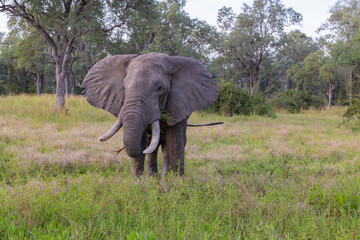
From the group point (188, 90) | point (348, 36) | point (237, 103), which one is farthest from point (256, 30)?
point (188, 90)

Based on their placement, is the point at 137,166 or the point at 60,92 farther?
the point at 60,92

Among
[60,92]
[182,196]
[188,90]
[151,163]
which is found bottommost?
[182,196]

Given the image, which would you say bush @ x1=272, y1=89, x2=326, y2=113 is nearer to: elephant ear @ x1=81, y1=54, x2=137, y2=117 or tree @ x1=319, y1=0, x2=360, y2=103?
tree @ x1=319, y1=0, x2=360, y2=103

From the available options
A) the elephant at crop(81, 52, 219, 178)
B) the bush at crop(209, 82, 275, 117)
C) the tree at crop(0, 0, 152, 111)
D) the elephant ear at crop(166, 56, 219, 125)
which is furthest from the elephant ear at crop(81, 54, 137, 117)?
the bush at crop(209, 82, 275, 117)

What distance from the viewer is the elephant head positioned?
3277 millimetres

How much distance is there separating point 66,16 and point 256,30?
2158 centimetres

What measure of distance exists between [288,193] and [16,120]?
888 centimetres

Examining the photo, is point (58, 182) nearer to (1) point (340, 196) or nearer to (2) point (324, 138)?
(1) point (340, 196)

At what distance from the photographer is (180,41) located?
23812 mm

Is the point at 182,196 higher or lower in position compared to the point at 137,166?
lower

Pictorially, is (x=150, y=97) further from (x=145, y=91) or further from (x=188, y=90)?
(x=188, y=90)

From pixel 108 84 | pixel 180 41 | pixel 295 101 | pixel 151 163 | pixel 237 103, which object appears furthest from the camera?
pixel 180 41

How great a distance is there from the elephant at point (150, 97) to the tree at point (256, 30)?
79.9 ft

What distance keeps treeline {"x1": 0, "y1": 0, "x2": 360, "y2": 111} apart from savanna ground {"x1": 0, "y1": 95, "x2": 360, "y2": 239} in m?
7.70
